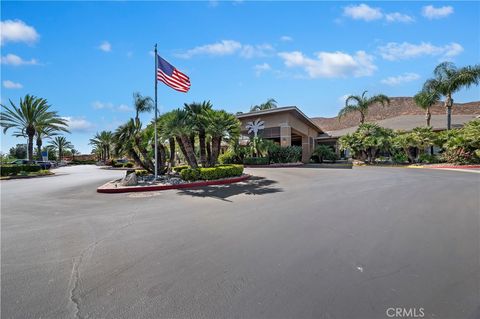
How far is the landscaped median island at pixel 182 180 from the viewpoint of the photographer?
1203cm

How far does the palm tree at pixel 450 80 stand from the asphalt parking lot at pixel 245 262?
2851 cm

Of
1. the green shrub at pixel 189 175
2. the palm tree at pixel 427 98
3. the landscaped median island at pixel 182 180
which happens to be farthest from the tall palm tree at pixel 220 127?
the palm tree at pixel 427 98

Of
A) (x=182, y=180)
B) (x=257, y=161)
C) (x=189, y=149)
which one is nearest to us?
(x=182, y=180)

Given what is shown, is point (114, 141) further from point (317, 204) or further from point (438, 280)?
point (438, 280)

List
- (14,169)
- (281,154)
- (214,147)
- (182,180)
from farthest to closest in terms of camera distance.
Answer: (281,154), (14,169), (214,147), (182,180)

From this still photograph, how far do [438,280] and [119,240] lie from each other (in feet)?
17.8

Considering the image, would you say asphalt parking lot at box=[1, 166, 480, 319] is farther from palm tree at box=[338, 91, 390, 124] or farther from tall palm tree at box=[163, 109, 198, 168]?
palm tree at box=[338, 91, 390, 124]

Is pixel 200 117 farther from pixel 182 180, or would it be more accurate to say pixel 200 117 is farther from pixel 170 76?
pixel 182 180

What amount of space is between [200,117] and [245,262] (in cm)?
1295

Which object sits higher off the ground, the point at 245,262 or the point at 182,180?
the point at 182,180

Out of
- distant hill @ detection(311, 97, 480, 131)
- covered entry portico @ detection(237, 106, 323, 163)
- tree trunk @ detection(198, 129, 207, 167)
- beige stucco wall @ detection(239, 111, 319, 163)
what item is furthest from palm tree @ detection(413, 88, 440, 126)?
distant hill @ detection(311, 97, 480, 131)

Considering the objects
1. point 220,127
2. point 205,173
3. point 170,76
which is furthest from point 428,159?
point 170,76

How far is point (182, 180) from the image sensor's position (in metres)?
14.0

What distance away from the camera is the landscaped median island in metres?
12.0
